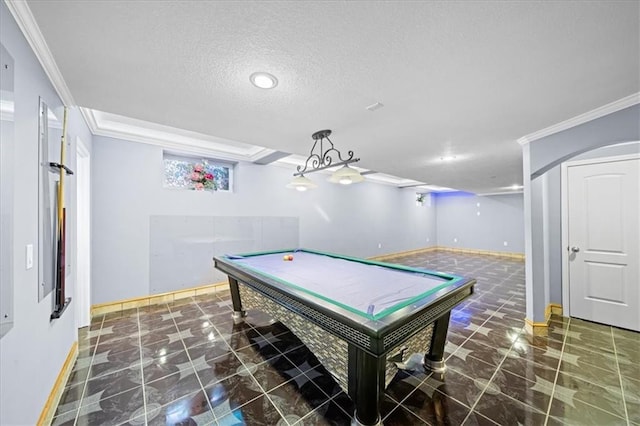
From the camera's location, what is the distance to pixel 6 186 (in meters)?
1.14

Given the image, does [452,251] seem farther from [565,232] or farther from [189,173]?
[189,173]

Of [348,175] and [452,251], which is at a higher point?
[348,175]

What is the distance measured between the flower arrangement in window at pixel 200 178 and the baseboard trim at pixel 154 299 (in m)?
1.80

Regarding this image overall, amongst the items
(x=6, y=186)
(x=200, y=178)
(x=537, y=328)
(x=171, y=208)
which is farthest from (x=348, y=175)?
(x=171, y=208)

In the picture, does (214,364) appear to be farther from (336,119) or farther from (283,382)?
(336,119)

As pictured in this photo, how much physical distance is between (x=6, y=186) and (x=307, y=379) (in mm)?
2285

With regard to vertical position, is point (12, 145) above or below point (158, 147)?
below

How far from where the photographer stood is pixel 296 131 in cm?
270

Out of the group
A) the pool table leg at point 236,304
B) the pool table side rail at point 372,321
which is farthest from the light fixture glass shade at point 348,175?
the pool table leg at point 236,304

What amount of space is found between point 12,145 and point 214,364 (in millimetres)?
2123

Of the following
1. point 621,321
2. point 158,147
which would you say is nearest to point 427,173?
point 621,321

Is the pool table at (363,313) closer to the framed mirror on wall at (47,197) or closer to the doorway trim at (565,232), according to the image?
the framed mirror on wall at (47,197)

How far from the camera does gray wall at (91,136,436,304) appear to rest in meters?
3.39

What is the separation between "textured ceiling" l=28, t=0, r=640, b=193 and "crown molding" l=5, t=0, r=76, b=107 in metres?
0.04
